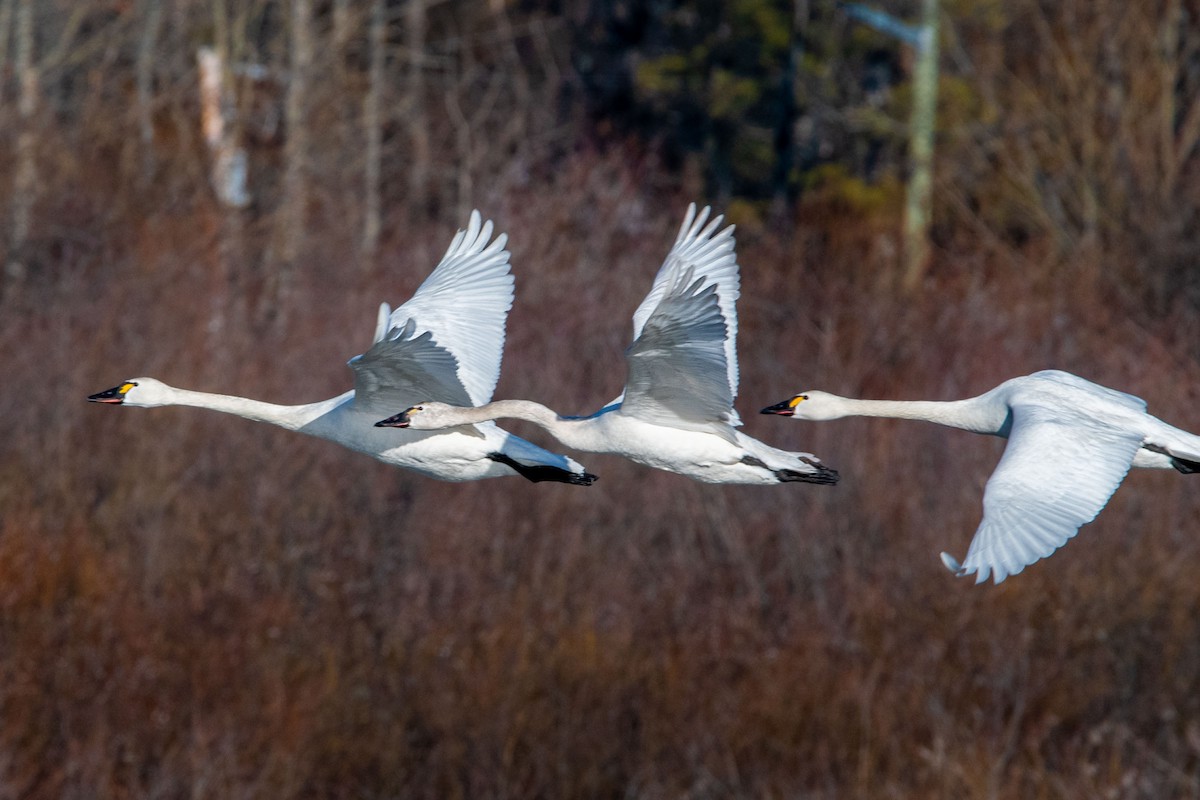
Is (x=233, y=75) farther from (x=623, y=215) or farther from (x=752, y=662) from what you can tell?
(x=752, y=662)

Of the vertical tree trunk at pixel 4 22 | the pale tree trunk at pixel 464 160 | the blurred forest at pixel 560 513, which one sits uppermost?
the vertical tree trunk at pixel 4 22

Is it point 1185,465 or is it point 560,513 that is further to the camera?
point 560,513

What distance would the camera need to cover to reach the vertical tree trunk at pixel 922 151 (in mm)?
23719

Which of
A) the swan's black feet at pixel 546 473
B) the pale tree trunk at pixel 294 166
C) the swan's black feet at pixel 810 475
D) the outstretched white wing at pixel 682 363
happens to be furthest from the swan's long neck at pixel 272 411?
the pale tree trunk at pixel 294 166

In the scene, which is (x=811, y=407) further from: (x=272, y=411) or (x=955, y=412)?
(x=272, y=411)

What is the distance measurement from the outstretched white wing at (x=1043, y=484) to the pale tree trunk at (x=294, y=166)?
13.6 m

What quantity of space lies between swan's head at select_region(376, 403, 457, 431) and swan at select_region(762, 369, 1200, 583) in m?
1.65

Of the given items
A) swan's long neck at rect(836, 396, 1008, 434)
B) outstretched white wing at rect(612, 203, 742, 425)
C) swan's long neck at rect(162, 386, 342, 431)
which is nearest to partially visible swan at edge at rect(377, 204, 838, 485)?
swan's long neck at rect(836, 396, 1008, 434)

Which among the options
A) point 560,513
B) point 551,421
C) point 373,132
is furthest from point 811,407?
point 373,132

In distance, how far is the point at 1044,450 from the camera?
7039 mm

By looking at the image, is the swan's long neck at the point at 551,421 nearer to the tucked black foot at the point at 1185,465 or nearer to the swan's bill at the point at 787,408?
the swan's bill at the point at 787,408

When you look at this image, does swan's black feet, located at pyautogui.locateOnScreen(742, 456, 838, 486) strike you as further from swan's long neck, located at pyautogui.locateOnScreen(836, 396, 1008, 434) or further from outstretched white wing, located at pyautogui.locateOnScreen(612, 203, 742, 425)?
outstretched white wing, located at pyautogui.locateOnScreen(612, 203, 742, 425)

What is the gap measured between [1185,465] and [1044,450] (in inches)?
39.4

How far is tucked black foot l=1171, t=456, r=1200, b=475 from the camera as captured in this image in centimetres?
762
